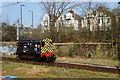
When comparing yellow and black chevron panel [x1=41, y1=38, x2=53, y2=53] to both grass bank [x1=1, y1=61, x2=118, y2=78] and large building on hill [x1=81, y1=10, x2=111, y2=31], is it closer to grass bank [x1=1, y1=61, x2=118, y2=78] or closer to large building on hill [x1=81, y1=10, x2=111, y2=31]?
grass bank [x1=1, y1=61, x2=118, y2=78]

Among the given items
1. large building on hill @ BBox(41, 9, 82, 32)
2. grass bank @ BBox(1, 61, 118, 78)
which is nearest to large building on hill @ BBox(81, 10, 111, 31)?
large building on hill @ BBox(41, 9, 82, 32)

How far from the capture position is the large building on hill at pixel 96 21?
950 inches

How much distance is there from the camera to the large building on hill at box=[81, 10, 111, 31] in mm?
24141

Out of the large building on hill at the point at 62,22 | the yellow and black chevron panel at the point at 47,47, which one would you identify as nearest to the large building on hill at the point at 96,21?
the large building on hill at the point at 62,22

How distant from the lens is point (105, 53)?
20672 millimetres

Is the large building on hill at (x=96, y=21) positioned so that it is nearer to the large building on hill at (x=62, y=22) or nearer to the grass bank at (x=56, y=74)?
the large building on hill at (x=62, y=22)

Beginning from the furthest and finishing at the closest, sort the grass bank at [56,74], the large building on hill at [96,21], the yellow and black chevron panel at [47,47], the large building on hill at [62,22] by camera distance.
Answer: the large building on hill at [62,22]
the large building on hill at [96,21]
the yellow and black chevron panel at [47,47]
the grass bank at [56,74]

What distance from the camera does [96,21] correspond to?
972 inches

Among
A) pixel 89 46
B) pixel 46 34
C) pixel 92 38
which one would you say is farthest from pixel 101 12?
pixel 46 34

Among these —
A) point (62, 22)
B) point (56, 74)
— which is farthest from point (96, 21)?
point (56, 74)

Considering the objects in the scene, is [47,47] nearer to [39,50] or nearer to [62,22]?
[39,50]

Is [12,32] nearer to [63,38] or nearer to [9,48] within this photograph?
[9,48]

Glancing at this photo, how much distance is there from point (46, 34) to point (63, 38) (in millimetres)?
3286

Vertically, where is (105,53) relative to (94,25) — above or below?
below
